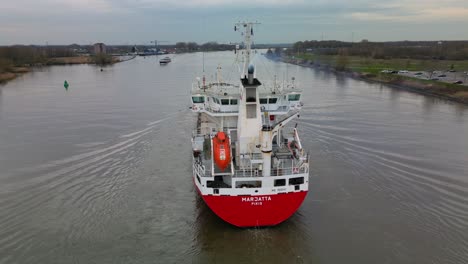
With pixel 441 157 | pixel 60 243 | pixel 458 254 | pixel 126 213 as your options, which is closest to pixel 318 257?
pixel 458 254

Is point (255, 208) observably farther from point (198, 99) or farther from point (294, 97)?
point (198, 99)

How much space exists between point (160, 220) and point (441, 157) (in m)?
17.4

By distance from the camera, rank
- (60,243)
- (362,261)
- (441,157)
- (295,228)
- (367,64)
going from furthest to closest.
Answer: (367,64) < (441,157) < (295,228) < (60,243) < (362,261)

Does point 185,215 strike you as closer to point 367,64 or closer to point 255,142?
point 255,142

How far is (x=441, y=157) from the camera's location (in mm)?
21328

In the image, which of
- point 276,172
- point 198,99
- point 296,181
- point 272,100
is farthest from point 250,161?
point 198,99

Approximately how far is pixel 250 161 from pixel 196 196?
426 centimetres

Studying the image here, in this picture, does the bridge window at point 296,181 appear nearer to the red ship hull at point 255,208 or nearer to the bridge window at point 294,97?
the red ship hull at point 255,208

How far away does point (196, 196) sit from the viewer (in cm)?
1645

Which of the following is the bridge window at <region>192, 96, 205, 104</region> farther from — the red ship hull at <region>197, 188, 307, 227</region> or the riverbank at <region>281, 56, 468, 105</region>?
the riverbank at <region>281, 56, 468, 105</region>

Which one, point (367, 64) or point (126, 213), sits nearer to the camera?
point (126, 213)

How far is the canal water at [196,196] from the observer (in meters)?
12.6

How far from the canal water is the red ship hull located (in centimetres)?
51

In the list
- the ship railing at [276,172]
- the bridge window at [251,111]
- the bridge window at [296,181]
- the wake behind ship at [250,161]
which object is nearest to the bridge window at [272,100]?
the wake behind ship at [250,161]
